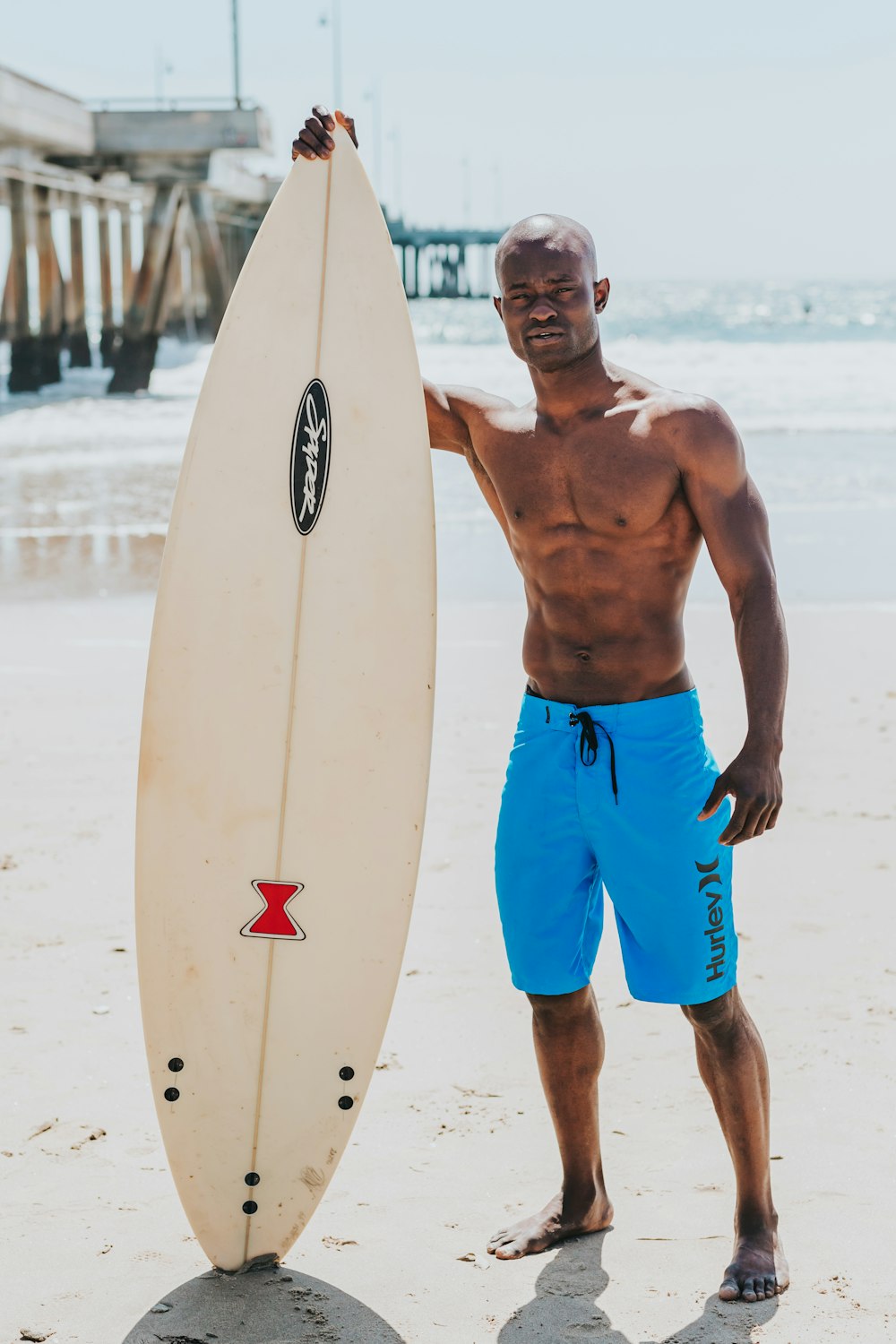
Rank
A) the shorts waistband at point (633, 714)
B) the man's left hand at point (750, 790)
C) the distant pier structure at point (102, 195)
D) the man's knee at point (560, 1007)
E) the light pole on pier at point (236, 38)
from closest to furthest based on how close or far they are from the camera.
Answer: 1. the man's left hand at point (750, 790)
2. the shorts waistband at point (633, 714)
3. the man's knee at point (560, 1007)
4. the distant pier structure at point (102, 195)
5. the light pole on pier at point (236, 38)

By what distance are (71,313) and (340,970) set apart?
27.2 metres

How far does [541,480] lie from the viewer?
2.47 m

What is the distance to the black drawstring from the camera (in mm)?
2395

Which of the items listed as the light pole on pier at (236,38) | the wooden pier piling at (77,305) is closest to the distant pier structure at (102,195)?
the wooden pier piling at (77,305)

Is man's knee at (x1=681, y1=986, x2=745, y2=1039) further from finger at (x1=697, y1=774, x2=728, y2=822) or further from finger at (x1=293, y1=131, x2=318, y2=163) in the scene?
finger at (x1=293, y1=131, x2=318, y2=163)

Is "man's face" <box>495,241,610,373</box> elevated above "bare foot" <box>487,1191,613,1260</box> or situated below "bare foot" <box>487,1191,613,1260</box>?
above

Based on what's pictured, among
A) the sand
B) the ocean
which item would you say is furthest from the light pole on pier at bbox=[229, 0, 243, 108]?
the sand

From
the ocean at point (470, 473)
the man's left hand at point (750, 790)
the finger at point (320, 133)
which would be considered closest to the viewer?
the man's left hand at point (750, 790)

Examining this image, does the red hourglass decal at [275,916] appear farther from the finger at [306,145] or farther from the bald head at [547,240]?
the finger at [306,145]

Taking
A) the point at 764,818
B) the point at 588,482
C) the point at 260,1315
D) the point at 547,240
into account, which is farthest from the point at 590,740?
the point at 260,1315

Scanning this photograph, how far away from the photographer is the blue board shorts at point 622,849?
2371 millimetres

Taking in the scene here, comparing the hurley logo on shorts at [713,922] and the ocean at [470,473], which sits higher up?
Result: the ocean at [470,473]

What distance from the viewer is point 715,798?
7.65 ft

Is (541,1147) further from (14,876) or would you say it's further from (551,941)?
(14,876)
